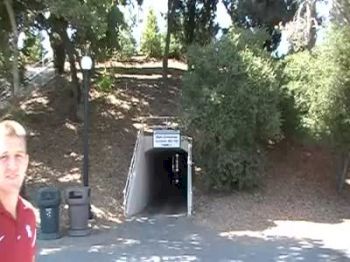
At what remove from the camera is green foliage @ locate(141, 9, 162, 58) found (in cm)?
3544

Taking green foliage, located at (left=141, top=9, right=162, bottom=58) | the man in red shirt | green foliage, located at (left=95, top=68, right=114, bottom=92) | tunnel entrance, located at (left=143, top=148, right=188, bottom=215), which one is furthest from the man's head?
green foliage, located at (left=141, top=9, right=162, bottom=58)

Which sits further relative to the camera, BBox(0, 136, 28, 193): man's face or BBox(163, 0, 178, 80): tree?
BBox(163, 0, 178, 80): tree

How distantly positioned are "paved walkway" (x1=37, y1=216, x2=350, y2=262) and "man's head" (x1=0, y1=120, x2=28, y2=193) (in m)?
8.01

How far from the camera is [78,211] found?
12.9m

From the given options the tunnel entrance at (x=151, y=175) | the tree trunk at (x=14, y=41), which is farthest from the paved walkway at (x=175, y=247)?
the tree trunk at (x=14, y=41)

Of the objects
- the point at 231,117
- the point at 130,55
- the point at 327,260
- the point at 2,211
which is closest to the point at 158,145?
the point at 231,117

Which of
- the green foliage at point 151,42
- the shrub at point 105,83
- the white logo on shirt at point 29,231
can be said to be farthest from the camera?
the green foliage at point 151,42

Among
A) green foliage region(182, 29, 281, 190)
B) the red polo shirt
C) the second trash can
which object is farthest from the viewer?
green foliage region(182, 29, 281, 190)

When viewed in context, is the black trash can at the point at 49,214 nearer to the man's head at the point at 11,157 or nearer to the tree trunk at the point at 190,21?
the man's head at the point at 11,157

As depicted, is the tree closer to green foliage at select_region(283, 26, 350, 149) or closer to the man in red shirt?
green foliage at select_region(283, 26, 350, 149)

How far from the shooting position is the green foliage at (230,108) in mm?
15656

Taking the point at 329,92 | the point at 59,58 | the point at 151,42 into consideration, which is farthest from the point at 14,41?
the point at 151,42

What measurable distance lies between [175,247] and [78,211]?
8.60 ft

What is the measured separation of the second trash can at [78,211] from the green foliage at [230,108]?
4.12 m
